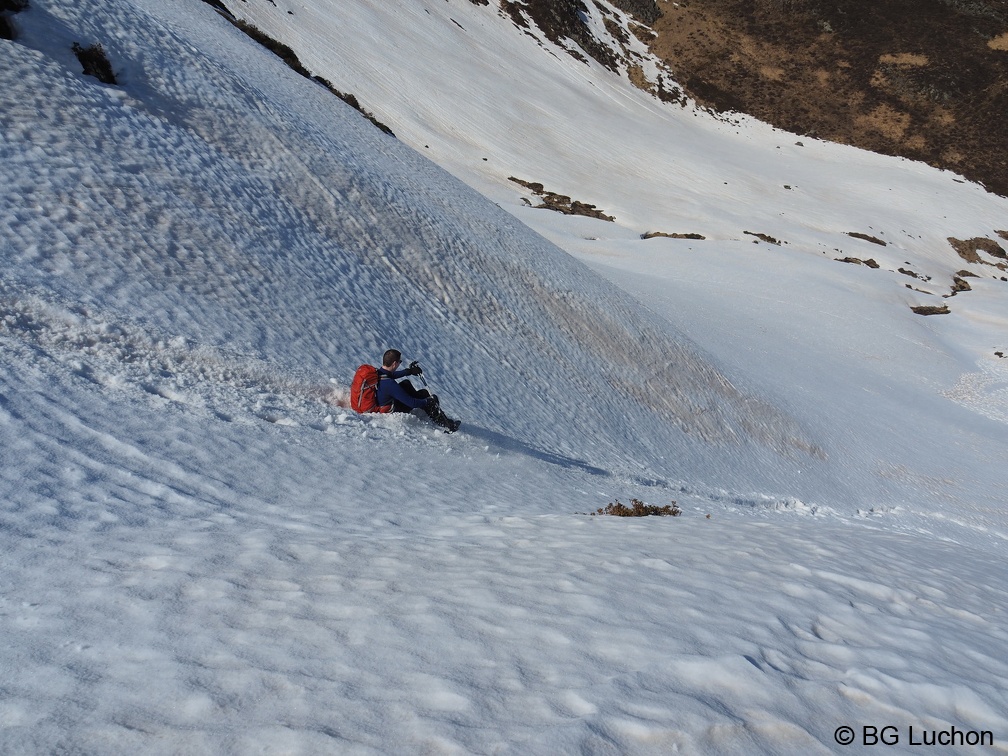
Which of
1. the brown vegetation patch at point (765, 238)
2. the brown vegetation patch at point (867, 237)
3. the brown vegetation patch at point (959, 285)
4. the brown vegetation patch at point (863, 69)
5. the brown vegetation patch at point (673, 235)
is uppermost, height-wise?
the brown vegetation patch at point (863, 69)

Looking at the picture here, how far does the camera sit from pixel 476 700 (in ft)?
10.00

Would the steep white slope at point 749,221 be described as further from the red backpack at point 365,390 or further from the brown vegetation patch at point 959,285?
the red backpack at point 365,390

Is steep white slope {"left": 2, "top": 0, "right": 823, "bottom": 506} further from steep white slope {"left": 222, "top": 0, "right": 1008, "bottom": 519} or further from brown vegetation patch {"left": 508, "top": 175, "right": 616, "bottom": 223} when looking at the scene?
brown vegetation patch {"left": 508, "top": 175, "right": 616, "bottom": 223}

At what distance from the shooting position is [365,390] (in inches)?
362

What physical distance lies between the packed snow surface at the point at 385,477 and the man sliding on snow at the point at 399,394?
29 centimetres

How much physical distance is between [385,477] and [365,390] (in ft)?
5.73

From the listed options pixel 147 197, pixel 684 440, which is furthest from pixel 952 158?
pixel 147 197

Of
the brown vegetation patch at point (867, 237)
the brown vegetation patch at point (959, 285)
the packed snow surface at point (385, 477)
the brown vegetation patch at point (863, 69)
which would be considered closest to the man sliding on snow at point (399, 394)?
the packed snow surface at point (385, 477)

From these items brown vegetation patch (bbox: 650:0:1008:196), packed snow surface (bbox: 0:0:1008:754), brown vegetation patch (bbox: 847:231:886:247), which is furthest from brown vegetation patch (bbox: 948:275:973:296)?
packed snow surface (bbox: 0:0:1008:754)

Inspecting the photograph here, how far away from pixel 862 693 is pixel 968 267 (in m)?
58.0

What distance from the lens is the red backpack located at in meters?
9.18

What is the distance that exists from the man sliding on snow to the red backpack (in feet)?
0.17

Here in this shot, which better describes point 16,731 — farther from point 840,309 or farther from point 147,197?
point 840,309

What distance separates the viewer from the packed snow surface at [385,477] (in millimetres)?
3117
